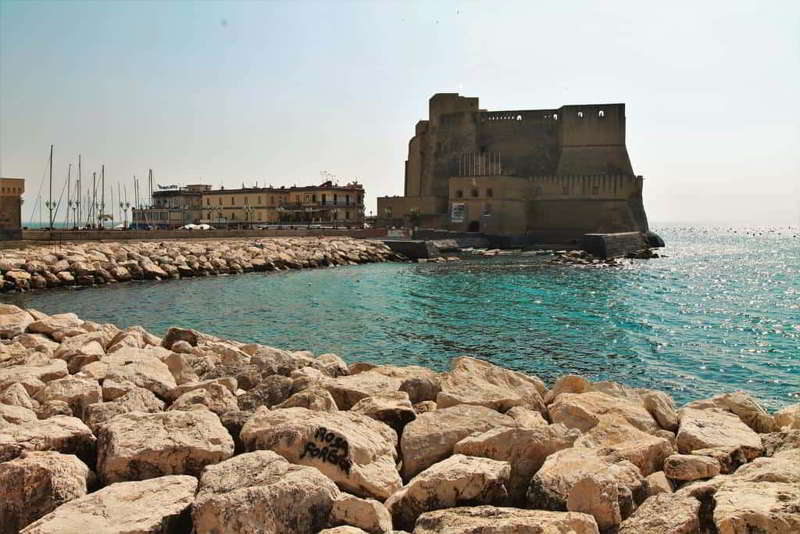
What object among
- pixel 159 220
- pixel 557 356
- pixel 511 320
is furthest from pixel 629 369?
pixel 159 220

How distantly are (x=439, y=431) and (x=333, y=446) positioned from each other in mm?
767

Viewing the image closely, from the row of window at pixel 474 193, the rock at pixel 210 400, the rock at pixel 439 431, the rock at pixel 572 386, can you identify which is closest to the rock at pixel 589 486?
the rock at pixel 439 431

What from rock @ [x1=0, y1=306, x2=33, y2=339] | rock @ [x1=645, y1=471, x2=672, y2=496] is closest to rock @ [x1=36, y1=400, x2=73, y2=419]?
rock @ [x1=645, y1=471, x2=672, y2=496]

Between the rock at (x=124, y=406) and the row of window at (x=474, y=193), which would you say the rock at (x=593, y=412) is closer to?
the rock at (x=124, y=406)

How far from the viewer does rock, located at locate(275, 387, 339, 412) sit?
470 cm

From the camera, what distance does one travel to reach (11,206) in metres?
27.2

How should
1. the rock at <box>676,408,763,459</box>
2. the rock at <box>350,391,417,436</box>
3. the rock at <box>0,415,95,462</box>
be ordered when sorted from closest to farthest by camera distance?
the rock at <box>0,415,95,462</box>
the rock at <box>676,408,763,459</box>
the rock at <box>350,391,417,436</box>

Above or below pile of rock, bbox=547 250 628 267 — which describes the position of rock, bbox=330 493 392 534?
below

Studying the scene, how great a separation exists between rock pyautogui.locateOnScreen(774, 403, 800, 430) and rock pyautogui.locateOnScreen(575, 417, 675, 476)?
1345 mm

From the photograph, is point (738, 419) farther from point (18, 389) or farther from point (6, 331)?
point (6, 331)

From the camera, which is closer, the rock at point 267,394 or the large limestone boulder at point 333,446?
the large limestone boulder at point 333,446

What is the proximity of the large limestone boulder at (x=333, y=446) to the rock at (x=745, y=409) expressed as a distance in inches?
117

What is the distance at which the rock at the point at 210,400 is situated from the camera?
4707 mm

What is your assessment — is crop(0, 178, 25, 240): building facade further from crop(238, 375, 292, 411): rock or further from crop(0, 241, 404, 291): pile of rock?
crop(238, 375, 292, 411): rock
